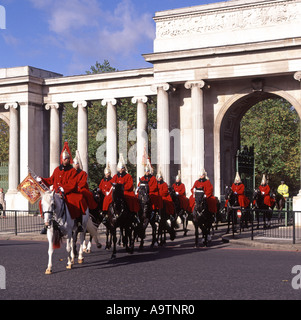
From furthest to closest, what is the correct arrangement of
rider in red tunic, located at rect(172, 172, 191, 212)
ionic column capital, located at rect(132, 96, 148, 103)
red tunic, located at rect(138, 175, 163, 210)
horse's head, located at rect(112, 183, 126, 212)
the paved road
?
ionic column capital, located at rect(132, 96, 148, 103)
rider in red tunic, located at rect(172, 172, 191, 212)
red tunic, located at rect(138, 175, 163, 210)
horse's head, located at rect(112, 183, 126, 212)
the paved road

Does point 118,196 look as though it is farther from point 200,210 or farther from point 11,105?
point 11,105

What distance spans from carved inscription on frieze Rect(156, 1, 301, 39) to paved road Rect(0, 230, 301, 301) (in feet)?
49.8

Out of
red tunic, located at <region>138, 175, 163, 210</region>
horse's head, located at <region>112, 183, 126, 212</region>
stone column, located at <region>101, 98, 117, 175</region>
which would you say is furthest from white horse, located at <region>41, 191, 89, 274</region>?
stone column, located at <region>101, 98, 117, 175</region>

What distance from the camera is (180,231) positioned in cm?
2689

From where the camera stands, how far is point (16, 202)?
38.6 meters

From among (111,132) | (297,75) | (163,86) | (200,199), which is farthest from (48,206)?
(111,132)

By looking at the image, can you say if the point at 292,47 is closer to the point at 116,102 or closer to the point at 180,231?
the point at 180,231

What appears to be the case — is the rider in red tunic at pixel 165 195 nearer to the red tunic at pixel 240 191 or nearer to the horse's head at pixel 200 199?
the horse's head at pixel 200 199

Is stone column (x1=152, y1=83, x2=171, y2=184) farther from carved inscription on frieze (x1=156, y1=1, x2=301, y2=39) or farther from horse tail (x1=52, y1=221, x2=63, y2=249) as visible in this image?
horse tail (x1=52, y1=221, x2=63, y2=249)

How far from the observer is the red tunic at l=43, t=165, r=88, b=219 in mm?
14430

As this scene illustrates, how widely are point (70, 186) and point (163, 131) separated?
18.1 m

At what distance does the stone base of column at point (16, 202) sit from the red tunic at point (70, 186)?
79.5 feet
